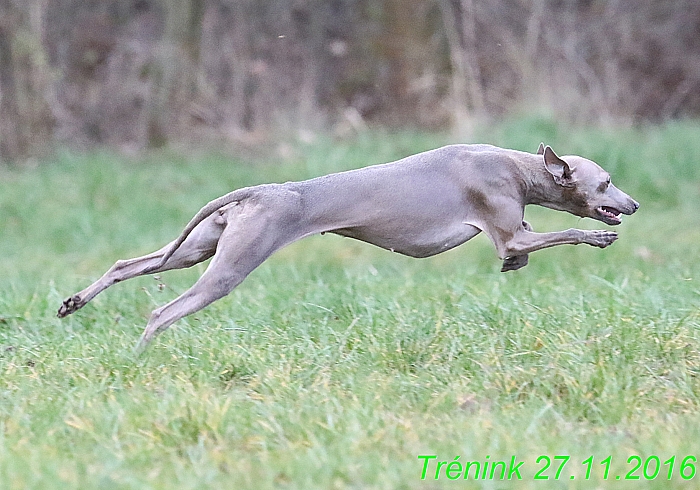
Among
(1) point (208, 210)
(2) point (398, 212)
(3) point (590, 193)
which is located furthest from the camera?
(3) point (590, 193)

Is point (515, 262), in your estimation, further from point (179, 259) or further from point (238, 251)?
point (179, 259)

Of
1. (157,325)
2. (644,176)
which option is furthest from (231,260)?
(644,176)

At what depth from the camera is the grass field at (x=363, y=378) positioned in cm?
317

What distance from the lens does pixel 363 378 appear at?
4.02 metres

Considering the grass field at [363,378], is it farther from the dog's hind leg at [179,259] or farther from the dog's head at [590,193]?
the dog's head at [590,193]

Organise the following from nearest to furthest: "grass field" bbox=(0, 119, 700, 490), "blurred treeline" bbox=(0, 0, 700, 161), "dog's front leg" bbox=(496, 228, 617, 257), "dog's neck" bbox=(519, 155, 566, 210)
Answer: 1. "grass field" bbox=(0, 119, 700, 490)
2. "dog's front leg" bbox=(496, 228, 617, 257)
3. "dog's neck" bbox=(519, 155, 566, 210)
4. "blurred treeline" bbox=(0, 0, 700, 161)

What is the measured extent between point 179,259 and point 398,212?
1027 millimetres

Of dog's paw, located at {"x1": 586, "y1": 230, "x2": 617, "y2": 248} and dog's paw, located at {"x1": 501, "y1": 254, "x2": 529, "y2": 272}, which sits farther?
dog's paw, located at {"x1": 501, "y1": 254, "x2": 529, "y2": 272}

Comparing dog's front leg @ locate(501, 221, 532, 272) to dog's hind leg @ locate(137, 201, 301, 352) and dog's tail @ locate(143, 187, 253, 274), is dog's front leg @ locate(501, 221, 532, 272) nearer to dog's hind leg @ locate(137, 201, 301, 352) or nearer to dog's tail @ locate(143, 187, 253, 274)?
dog's hind leg @ locate(137, 201, 301, 352)

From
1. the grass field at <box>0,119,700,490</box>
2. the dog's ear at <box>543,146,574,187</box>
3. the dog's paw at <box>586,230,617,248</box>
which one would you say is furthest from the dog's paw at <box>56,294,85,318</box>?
the dog's paw at <box>586,230,617,248</box>

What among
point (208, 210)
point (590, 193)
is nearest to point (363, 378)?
point (208, 210)

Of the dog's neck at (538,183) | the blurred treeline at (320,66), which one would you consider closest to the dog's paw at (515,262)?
the dog's neck at (538,183)

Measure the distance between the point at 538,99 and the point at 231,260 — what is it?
322 inches

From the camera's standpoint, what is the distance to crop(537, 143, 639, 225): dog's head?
4.83m
